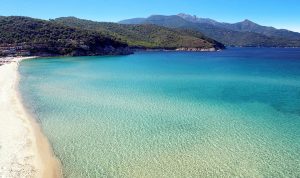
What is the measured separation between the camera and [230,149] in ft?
68.8

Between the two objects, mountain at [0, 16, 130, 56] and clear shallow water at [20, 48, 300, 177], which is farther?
mountain at [0, 16, 130, 56]

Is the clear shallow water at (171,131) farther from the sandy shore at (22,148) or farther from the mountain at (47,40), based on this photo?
the mountain at (47,40)

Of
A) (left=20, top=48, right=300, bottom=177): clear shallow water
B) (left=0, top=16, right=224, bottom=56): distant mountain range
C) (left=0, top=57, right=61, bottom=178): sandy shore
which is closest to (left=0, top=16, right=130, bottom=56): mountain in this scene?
(left=0, top=16, right=224, bottom=56): distant mountain range

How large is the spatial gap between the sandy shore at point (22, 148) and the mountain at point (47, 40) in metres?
83.0

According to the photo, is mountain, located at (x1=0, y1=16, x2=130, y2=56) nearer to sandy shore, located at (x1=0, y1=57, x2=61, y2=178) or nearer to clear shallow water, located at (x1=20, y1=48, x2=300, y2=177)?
clear shallow water, located at (x1=20, y1=48, x2=300, y2=177)

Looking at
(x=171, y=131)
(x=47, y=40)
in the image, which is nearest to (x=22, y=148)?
(x=171, y=131)

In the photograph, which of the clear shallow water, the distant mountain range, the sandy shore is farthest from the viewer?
the distant mountain range

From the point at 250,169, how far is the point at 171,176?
4693 millimetres

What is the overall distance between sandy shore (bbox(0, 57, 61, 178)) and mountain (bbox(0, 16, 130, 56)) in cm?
8297

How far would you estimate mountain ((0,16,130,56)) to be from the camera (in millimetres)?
111250

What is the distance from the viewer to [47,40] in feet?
392

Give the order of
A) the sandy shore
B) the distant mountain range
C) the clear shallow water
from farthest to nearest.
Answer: the distant mountain range
the clear shallow water
the sandy shore

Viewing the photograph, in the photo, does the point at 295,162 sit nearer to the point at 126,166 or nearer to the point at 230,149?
the point at 230,149

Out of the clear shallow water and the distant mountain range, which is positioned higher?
the distant mountain range
